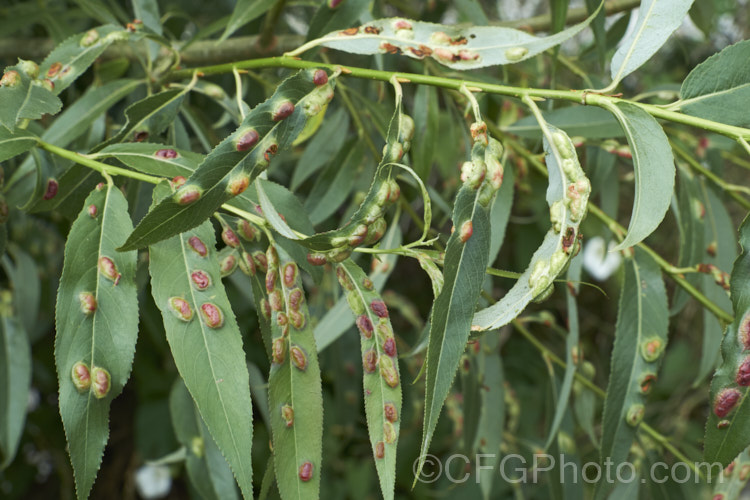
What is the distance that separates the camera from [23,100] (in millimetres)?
710

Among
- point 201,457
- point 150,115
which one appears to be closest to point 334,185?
point 150,115

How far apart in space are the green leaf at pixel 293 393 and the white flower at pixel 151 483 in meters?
1.57

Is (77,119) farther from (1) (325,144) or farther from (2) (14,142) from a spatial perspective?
(1) (325,144)

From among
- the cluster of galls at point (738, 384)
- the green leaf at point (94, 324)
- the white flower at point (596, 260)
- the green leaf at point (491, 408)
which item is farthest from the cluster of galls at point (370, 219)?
the white flower at point (596, 260)

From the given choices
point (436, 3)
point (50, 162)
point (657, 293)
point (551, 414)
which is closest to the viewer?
point (50, 162)

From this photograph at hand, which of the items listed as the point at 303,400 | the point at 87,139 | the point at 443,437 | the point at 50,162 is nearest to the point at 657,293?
the point at 303,400

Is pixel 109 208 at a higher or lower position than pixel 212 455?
higher

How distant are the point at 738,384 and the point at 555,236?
227mm

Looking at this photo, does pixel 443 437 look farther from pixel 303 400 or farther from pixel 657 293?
pixel 303 400

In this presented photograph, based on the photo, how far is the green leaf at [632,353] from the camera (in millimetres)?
869

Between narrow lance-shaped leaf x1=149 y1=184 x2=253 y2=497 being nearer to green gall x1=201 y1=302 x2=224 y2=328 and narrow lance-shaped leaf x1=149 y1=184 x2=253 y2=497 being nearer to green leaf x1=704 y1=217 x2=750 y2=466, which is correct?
green gall x1=201 y1=302 x2=224 y2=328

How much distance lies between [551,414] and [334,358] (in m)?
0.40

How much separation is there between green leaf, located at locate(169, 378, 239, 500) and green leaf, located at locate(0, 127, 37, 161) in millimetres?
475

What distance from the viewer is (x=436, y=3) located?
1.60m
